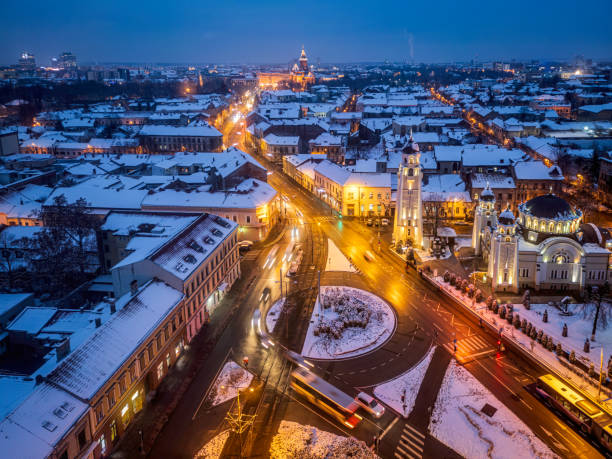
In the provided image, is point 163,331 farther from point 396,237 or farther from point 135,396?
point 396,237

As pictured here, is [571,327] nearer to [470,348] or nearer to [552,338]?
[552,338]

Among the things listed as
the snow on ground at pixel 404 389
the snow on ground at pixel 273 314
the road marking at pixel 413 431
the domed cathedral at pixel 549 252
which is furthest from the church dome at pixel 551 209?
the road marking at pixel 413 431

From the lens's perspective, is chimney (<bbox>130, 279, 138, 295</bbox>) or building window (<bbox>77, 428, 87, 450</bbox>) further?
chimney (<bbox>130, 279, 138, 295</bbox>)

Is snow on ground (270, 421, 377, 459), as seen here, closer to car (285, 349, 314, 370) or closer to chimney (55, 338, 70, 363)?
car (285, 349, 314, 370)

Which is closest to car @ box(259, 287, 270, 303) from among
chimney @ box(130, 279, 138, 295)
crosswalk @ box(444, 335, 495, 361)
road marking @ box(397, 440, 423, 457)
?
chimney @ box(130, 279, 138, 295)

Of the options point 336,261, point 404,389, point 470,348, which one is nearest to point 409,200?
point 336,261
